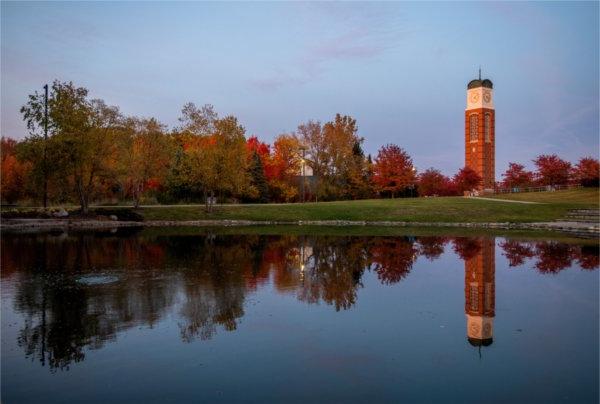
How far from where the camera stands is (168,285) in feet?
40.6

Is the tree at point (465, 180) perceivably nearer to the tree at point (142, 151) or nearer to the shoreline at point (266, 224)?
the shoreline at point (266, 224)

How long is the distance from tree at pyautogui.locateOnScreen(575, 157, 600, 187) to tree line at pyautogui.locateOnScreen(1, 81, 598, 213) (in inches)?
3.6

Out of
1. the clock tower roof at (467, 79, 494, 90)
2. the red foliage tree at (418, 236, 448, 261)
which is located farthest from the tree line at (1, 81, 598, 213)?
the clock tower roof at (467, 79, 494, 90)

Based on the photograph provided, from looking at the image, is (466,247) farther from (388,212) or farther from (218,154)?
(218,154)

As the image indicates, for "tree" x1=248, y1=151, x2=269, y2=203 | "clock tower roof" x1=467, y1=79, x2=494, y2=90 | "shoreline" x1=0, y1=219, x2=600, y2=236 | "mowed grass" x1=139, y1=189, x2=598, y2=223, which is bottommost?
"shoreline" x1=0, y1=219, x2=600, y2=236

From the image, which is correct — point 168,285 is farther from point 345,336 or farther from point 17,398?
point 17,398

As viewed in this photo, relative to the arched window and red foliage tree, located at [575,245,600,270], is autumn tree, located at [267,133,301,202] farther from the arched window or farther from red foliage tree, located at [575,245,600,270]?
the arched window

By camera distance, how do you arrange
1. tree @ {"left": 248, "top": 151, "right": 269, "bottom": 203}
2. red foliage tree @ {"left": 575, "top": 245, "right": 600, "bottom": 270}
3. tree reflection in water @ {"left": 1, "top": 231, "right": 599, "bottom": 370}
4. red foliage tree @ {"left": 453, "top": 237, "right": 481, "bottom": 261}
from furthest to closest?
1. tree @ {"left": 248, "top": 151, "right": 269, "bottom": 203}
2. red foliage tree @ {"left": 453, "top": 237, "right": 481, "bottom": 261}
3. red foliage tree @ {"left": 575, "top": 245, "right": 600, "bottom": 270}
4. tree reflection in water @ {"left": 1, "top": 231, "right": 599, "bottom": 370}

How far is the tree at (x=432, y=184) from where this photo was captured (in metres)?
63.9

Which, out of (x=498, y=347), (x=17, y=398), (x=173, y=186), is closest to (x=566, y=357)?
(x=498, y=347)

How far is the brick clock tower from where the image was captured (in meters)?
90.1

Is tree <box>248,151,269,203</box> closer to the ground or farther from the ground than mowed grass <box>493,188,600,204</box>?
farther from the ground

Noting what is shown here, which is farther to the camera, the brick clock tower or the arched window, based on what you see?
the arched window

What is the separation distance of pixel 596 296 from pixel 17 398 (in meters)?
11.3
